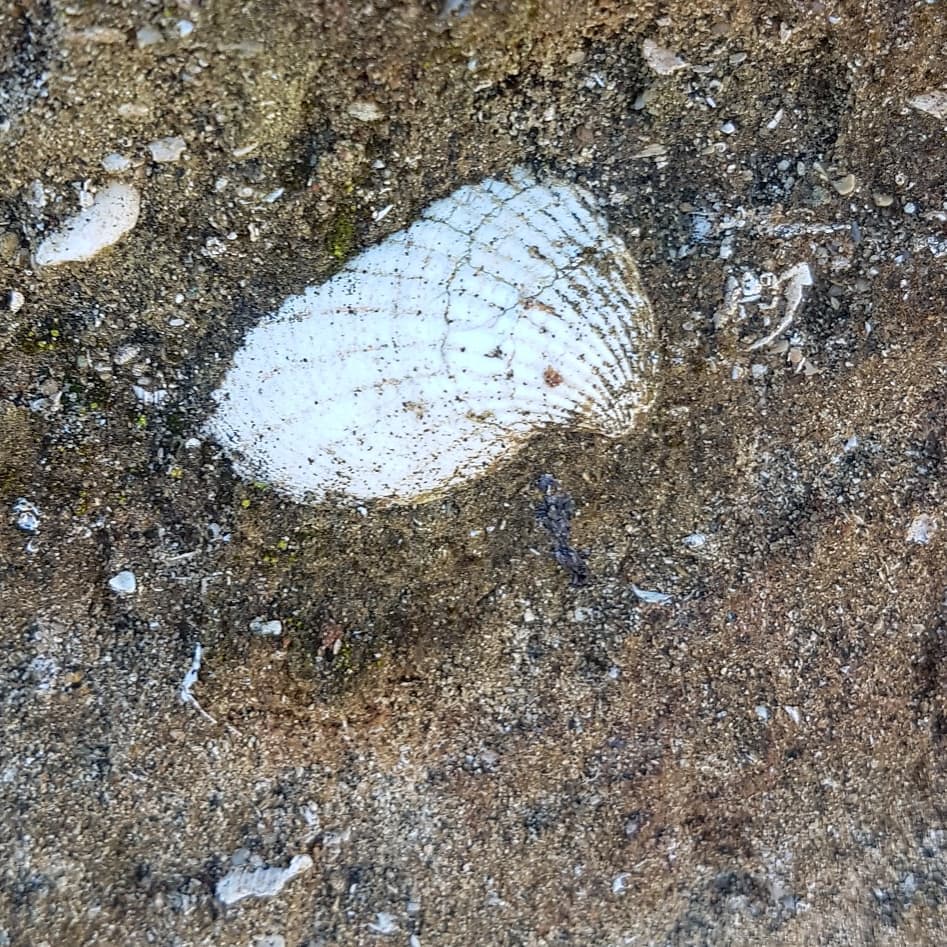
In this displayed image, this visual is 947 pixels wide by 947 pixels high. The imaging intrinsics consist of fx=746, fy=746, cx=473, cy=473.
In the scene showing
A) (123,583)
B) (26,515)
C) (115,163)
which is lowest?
(123,583)

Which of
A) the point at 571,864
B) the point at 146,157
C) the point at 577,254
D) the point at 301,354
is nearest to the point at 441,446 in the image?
the point at 301,354

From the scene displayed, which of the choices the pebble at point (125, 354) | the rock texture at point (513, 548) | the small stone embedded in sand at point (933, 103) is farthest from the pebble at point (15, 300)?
the small stone embedded in sand at point (933, 103)

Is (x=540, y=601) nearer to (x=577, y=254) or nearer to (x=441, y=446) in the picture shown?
(x=441, y=446)

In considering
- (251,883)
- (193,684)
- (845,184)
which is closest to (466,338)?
(845,184)

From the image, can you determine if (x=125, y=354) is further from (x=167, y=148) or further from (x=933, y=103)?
(x=933, y=103)

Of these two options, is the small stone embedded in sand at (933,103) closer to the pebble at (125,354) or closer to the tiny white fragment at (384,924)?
the pebble at (125,354)

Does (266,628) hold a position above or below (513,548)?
below

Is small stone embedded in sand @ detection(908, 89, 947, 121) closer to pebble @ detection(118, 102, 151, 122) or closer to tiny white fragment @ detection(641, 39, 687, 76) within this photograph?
tiny white fragment @ detection(641, 39, 687, 76)

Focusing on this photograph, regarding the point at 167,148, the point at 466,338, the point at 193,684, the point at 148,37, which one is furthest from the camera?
the point at 193,684
